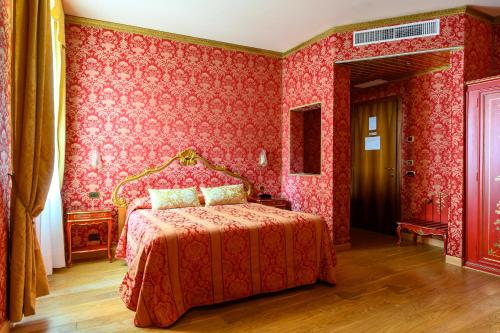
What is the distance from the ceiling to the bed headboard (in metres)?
2.26

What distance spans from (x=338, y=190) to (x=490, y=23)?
106 inches

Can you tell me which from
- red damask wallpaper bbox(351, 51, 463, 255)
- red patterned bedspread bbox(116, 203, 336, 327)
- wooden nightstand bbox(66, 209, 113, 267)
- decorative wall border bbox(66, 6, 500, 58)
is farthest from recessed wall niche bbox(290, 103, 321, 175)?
wooden nightstand bbox(66, 209, 113, 267)

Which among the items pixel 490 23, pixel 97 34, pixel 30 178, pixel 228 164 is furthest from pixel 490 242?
pixel 97 34

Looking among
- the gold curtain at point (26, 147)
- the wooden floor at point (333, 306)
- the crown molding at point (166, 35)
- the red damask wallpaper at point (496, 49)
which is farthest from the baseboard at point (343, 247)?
the gold curtain at point (26, 147)

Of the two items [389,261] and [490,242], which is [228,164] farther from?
[490,242]

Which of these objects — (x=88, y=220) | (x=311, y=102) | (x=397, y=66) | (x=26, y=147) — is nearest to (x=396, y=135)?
(x=397, y=66)

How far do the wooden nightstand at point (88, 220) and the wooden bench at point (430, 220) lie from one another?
3862 mm

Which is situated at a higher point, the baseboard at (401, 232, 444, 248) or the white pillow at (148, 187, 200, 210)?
the white pillow at (148, 187, 200, 210)

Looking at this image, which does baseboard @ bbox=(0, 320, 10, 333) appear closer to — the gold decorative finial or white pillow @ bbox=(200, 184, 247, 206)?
the gold decorative finial

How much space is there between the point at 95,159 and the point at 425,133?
4.63 metres

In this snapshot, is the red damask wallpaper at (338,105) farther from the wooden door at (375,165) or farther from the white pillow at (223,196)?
the white pillow at (223,196)

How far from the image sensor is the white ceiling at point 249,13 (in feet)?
12.2

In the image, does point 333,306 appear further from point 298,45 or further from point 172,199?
point 298,45

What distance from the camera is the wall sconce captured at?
408 centimetres
